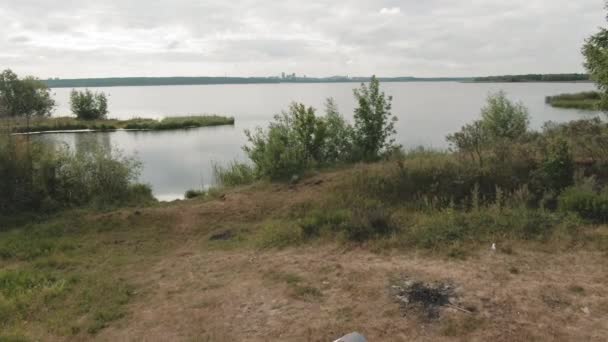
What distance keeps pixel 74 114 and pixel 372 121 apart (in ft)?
150

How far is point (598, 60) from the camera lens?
9.82m

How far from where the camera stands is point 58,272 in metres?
5.66

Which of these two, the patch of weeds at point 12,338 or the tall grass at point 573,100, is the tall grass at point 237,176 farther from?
the tall grass at point 573,100

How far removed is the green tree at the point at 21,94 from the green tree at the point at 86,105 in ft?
9.77

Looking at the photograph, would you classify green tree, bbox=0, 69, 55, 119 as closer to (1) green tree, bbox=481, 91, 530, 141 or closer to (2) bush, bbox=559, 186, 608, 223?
(1) green tree, bbox=481, 91, 530, 141

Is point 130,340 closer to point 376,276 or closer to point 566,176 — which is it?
point 376,276

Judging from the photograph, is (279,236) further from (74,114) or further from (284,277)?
(74,114)

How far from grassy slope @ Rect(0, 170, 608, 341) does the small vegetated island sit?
35214 millimetres

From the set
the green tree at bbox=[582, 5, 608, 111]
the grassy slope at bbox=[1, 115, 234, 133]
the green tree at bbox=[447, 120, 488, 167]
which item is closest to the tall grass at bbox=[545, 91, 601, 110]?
the grassy slope at bbox=[1, 115, 234, 133]

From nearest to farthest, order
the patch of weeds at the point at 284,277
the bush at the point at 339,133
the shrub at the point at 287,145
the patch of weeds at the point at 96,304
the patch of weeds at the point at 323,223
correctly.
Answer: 1. the patch of weeds at the point at 96,304
2. the patch of weeds at the point at 284,277
3. the patch of weeds at the point at 323,223
4. the shrub at the point at 287,145
5. the bush at the point at 339,133

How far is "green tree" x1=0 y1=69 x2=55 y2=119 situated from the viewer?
43000mm

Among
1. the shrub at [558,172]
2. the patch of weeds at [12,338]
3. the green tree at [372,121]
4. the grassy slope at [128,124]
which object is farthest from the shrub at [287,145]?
the grassy slope at [128,124]

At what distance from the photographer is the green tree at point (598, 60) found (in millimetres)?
9594

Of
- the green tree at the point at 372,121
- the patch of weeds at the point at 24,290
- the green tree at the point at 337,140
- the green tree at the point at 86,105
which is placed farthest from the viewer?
the green tree at the point at 86,105
